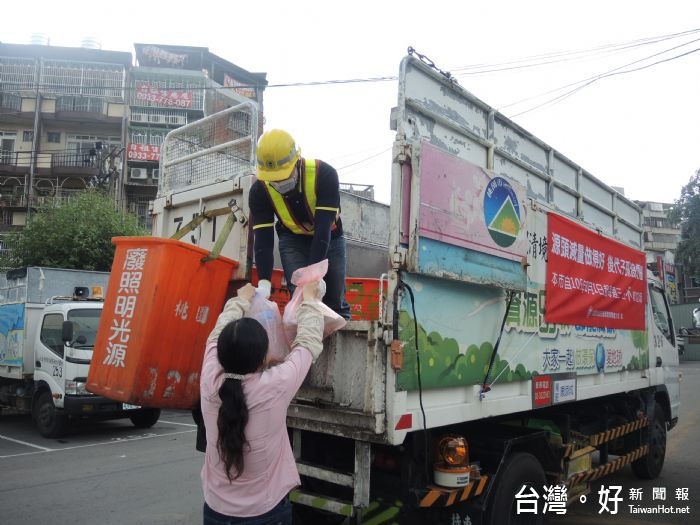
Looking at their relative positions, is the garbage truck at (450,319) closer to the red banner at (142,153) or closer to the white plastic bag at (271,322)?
the white plastic bag at (271,322)

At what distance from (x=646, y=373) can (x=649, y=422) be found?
1.90ft

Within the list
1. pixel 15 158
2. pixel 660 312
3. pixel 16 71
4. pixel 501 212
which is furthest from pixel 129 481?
pixel 16 71

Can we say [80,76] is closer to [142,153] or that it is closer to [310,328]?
[142,153]

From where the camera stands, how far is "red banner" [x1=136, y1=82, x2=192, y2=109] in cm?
2823

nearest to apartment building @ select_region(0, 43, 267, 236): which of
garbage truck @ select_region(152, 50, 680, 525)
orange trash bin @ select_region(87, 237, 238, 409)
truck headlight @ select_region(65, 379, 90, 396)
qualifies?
truck headlight @ select_region(65, 379, 90, 396)

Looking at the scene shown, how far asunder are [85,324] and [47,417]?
60.7 inches

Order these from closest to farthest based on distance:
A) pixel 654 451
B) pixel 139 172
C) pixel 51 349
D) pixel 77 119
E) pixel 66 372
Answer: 1. pixel 654 451
2. pixel 66 372
3. pixel 51 349
4. pixel 139 172
5. pixel 77 119

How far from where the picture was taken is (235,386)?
6.64 ft

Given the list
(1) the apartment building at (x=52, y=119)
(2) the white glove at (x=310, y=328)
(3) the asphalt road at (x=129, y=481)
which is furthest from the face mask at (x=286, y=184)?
(1) the apartment building at (x=52, y=119)

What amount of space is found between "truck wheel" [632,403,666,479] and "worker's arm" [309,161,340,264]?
4.70 meters

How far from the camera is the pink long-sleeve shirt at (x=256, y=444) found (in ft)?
6.77

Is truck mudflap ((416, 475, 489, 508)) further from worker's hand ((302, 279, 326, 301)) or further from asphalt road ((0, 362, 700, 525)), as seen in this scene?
asphalt road ((0, 362, 700, 525))

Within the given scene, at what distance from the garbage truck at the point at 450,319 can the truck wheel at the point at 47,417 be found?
591 centimetres

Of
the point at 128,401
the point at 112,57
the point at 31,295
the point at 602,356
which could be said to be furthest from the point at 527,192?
the point at 112,57
